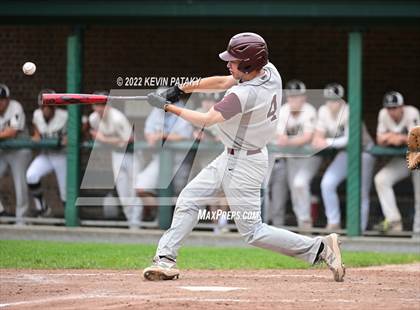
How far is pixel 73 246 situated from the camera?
39.7 feet

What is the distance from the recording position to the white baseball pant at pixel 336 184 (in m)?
13.3

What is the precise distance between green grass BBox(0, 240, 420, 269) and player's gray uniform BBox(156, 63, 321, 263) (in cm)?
177

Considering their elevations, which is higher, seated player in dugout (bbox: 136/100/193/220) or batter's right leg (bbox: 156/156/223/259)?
seated player in dugout (bbox: 136/100/193/220)

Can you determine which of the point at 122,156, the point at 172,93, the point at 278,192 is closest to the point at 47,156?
the point at 122,156

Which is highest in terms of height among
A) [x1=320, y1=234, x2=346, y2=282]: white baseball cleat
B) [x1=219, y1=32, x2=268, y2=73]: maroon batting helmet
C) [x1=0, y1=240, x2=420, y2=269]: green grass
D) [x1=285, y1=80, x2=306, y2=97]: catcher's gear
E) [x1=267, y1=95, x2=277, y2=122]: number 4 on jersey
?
[x1=285, y1=80, x2=306, y2=97]: catcher's gear

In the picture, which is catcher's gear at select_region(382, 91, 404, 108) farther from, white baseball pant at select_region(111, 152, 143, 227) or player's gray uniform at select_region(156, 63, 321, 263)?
player's gray uniform at select_region(156, 63, 321, 263)

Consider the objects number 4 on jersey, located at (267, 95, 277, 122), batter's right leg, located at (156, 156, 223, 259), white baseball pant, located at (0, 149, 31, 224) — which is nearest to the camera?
number 4 on jersey, located at (267, 95, 277, 122)

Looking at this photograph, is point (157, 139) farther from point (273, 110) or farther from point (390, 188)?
point (273, 110)

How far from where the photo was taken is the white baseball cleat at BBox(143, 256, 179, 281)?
27.3 ft

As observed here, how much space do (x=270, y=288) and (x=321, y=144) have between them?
532 centimetres

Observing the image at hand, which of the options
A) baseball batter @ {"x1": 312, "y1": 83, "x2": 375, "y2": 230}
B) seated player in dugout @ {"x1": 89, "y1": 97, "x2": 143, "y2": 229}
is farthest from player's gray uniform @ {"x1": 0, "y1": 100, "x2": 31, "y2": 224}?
baseball batter @ {"x1": 312, "y1": 83, "x2": 375, "y2": 230}

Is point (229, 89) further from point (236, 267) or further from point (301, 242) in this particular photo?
point (236, 267)

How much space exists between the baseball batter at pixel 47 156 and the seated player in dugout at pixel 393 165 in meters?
4.11

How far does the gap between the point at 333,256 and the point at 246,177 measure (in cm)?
97
